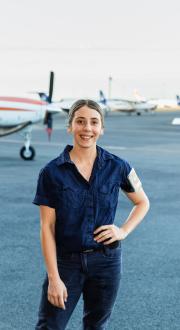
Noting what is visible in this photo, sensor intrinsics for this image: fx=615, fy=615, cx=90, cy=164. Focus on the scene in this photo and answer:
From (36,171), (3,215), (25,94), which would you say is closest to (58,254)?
(3,215)

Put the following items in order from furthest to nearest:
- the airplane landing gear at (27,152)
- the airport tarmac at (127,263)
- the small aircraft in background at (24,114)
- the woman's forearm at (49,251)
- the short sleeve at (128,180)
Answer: the airplane landing gear at (27,152) → the small aircraft in background at (24,114) → the airport tarmac at (127,263) → the short sleeve at (128,180) → the woman's forearm at (49,251)

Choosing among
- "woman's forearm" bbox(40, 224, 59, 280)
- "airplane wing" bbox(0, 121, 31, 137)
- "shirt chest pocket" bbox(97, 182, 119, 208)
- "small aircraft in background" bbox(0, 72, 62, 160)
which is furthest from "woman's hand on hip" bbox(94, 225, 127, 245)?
"airplane wing" bbox(0, 121, 31, 137)

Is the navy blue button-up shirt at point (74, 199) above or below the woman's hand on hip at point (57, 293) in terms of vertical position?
above

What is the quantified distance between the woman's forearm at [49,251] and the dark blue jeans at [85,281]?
0.38ft

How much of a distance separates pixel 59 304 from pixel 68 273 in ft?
0.58

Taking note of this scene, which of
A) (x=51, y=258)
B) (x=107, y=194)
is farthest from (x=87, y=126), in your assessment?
(x=51, y=258)

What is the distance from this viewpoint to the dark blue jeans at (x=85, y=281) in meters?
3.38

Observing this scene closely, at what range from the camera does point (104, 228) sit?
3.34m

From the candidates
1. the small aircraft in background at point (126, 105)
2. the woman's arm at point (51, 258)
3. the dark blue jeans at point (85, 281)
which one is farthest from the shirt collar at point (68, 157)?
the small aircraft in background at point (126, 105)

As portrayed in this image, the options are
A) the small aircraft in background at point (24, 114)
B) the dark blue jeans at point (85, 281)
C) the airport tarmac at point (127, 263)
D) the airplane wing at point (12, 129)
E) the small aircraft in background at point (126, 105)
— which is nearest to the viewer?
the dark blue jeans at point (85, 281)

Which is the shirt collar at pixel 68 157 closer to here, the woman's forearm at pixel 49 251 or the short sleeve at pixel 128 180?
the short sleeve at pixel 128 180

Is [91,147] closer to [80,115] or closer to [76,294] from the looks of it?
[80,115]

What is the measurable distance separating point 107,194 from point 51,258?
463mm

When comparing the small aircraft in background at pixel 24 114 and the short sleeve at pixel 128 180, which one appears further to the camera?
the small aircraft in background at pixel 24 114
